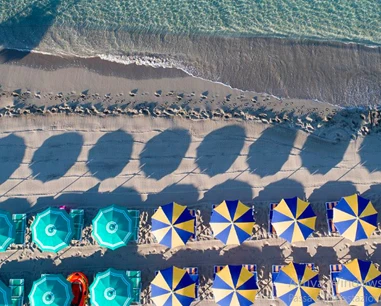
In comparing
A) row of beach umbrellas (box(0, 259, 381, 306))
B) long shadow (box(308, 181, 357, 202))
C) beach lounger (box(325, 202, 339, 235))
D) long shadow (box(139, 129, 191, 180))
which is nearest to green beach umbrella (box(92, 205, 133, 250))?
row of beach umbrellas (box(0, 259, 381, 306))

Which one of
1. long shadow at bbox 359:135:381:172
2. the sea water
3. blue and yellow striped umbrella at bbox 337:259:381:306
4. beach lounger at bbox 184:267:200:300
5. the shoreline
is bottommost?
blue and yellow striped umbrella at bbox 337:259:381:306

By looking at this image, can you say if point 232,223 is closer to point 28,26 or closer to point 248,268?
point 248,268

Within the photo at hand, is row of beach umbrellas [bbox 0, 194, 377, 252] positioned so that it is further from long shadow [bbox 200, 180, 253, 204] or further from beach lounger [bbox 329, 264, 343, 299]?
beach lounger [bbox 329, 264, 343, 299]

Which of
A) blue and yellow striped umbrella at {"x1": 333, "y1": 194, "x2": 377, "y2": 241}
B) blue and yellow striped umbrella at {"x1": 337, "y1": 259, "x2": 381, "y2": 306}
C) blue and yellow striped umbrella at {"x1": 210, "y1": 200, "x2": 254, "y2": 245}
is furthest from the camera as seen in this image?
blue and yellow striped umbrella at {"x1": 210, "y1": 200, "x2": 254, "y2": 245}

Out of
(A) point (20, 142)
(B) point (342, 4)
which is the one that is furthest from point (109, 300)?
(B) point (342, 4)

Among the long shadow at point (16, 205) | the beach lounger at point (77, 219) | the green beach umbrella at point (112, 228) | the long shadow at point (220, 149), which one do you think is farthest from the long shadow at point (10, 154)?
the long shadow at point (220, 149)

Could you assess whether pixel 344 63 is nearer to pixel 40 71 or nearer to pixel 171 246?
pixel 171 246
